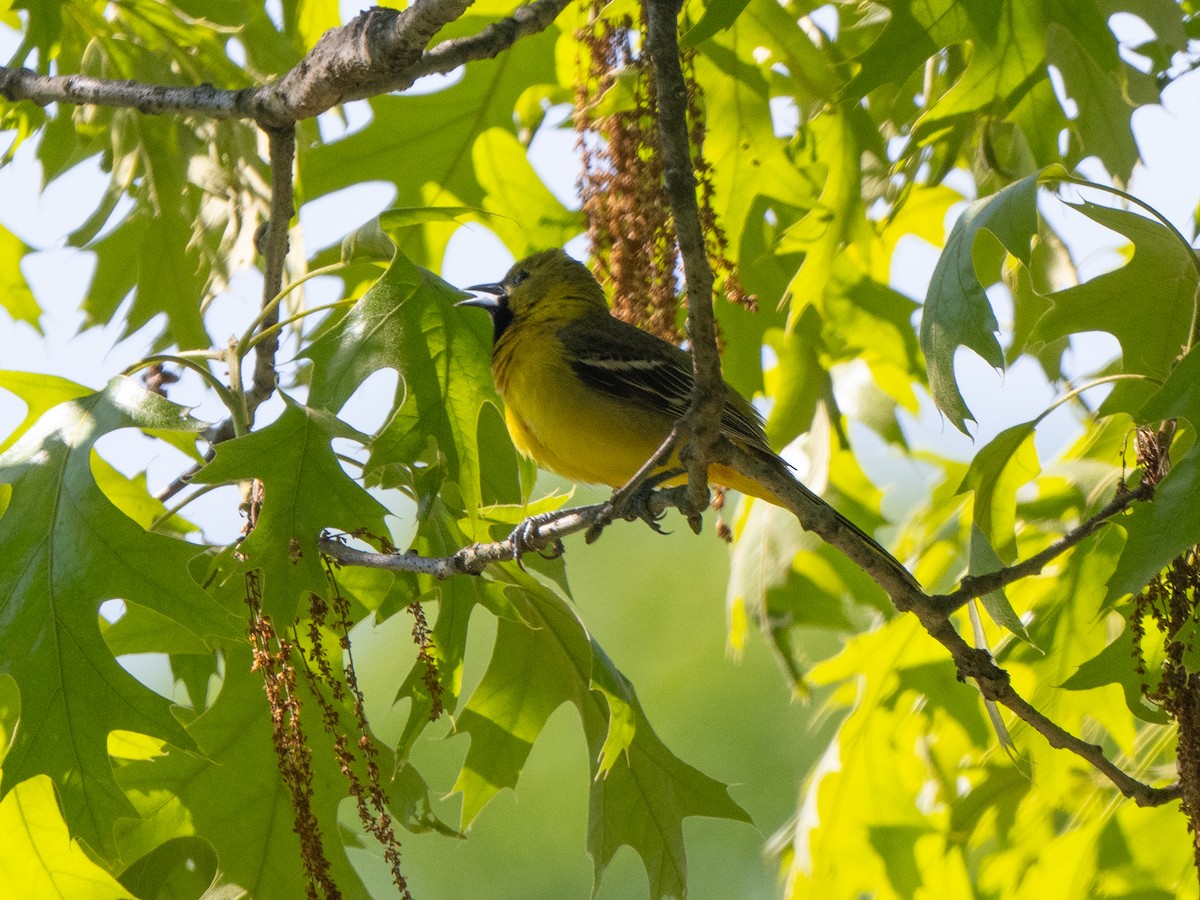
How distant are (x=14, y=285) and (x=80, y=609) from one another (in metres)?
2.30

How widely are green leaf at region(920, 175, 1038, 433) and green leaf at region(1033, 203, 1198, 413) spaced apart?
0.38 m

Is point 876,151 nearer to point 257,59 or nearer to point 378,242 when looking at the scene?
point 378,242

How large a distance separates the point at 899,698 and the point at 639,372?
1.42 metres

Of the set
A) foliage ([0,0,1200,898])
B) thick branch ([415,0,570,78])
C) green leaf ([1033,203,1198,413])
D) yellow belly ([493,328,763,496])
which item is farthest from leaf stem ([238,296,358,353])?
green leaf ([1033,203,1198,413])

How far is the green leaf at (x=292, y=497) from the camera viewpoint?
102 inches

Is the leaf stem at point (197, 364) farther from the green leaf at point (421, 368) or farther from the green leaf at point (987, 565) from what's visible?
the green leaf at point (987, 565)

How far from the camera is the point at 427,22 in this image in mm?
2900

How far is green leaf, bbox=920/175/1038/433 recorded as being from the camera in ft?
7.93

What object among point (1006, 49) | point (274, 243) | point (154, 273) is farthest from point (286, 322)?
point (1006, 49)

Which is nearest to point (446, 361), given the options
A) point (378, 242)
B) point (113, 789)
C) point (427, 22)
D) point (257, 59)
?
point (378, 242)

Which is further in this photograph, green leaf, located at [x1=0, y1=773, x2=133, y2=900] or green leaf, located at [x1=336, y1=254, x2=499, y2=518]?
green leaf, located at [x1=0, y1=773, x2=133, y2=900]

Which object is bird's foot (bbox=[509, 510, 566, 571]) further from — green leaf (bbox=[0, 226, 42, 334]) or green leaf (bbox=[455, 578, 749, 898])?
green leaf (bbox=[0, 226, 42, 334])

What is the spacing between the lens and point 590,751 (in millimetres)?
3648

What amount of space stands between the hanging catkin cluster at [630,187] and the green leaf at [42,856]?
6.00ft
